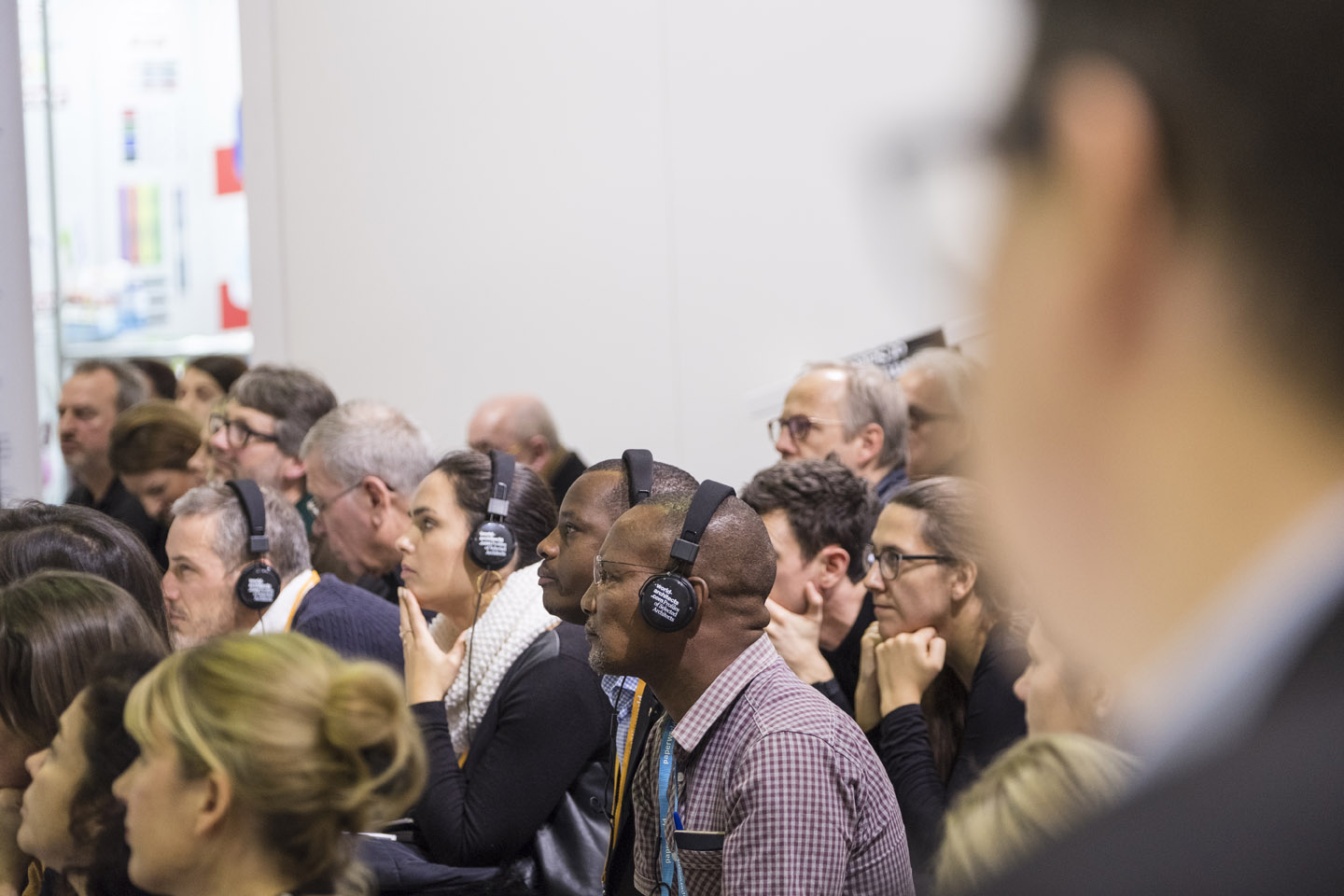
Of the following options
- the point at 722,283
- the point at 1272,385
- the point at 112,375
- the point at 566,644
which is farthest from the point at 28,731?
the point at 722,283

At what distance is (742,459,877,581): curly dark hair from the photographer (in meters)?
3.25

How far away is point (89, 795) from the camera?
201cm

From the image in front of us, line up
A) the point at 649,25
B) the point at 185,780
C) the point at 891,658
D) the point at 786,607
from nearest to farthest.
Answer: the point at 185,780 < the point at 891,658 < the point at 786,607 < the point at 649,25

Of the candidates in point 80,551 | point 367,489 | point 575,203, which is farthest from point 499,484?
point 575,203

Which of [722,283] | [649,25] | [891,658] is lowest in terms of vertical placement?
[891,658]

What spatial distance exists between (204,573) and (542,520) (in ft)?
2.83

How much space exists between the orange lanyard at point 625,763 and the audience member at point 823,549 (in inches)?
21.4

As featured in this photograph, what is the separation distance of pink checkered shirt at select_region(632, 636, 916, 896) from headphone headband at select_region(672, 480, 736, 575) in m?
0.18

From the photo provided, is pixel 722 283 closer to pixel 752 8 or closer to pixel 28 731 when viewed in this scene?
pixel 752 8

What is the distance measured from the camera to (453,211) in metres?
6.54

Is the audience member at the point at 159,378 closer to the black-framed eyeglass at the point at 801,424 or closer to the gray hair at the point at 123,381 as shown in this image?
the gray hair at the point at 123,381

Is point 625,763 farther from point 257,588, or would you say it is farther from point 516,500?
point 257,588

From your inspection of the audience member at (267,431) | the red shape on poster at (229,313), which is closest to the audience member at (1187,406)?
the audience member at (267,431)

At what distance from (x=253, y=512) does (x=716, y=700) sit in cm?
180
